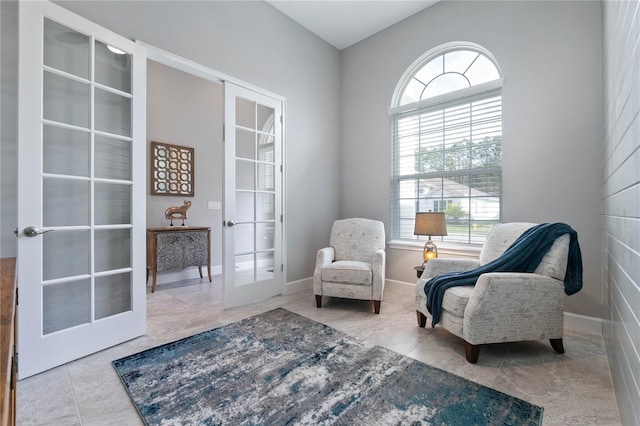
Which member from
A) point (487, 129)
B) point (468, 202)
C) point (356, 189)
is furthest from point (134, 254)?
point (487, 129)

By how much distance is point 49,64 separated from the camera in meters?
1.89

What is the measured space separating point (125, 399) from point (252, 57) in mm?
3096

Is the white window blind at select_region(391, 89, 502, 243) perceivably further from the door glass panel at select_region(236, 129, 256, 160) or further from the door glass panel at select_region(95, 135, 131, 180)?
the door glass panel at select_region(95, 135, 131, 180)

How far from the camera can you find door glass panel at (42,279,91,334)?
6.15 feet

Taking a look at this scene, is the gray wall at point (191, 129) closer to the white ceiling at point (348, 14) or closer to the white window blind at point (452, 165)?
the white ceiling at point (348, 14)

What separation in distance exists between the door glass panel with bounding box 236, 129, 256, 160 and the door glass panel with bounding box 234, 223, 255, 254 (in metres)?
0.73

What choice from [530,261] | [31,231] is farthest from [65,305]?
[530,261]

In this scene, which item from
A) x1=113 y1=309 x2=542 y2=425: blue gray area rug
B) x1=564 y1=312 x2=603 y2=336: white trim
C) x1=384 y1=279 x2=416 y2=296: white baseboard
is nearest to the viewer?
x1=113 y1=309 x2=542 y2=425: blue gray area rug

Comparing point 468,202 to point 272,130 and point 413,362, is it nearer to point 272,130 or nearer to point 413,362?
point 413,362

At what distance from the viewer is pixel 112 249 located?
7.14ft

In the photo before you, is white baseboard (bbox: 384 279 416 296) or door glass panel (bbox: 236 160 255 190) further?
white baseboard (bbox: 384 279 416 296)

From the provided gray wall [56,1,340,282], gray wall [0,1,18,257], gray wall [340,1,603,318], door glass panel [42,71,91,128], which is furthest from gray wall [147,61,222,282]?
gray wall [340,1,603,318]

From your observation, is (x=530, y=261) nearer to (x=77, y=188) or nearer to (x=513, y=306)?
(x=513, y=306)

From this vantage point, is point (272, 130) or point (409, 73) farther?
point (409, 73)
